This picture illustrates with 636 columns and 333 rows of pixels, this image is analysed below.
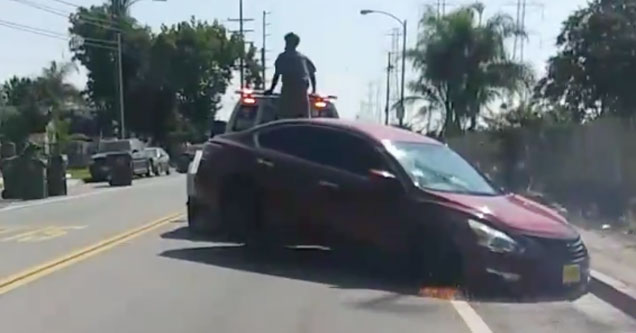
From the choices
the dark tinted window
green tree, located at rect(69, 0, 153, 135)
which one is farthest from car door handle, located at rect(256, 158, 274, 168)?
green tree, located at rect(69, 0, 153, 135)

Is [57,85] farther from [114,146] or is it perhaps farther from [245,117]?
[245,117]

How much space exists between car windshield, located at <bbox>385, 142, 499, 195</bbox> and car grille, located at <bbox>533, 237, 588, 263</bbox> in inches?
55.6

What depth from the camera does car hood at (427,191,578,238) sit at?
42.3ft

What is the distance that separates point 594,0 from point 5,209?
22.7m

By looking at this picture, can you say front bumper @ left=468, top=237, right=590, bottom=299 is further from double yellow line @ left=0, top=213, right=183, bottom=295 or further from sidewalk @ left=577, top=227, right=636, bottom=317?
double yellow line @ left=0, top=213, right=183, bottom=295

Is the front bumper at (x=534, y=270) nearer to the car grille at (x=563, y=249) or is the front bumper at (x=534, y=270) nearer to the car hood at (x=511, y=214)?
the car grille at (x=563, y=249)

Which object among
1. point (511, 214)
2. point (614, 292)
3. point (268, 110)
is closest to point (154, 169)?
point (268, 110)

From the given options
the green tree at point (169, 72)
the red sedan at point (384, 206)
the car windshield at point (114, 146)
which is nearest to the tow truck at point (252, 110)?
the red sedan at point (384, 206)

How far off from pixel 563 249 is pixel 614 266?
2410mm

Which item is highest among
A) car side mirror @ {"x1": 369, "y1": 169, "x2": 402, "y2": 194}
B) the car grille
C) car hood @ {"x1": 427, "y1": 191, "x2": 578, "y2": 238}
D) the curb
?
car side mirror @ {"x1": 369, "y1": 169, "x2": 402, "y2": 194}

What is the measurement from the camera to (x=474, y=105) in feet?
202

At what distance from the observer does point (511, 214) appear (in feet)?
43.2

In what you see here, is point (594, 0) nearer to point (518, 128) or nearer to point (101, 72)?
point (518, 128)

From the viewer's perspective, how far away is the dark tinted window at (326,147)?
14.6 meters
